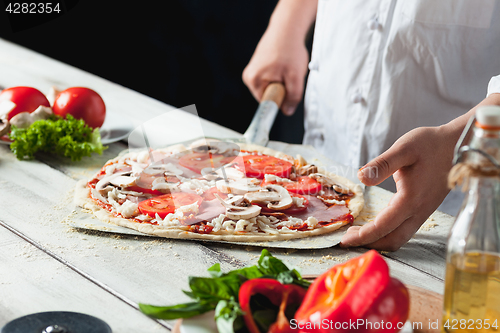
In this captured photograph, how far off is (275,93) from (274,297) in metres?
1.43

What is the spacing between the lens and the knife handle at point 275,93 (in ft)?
6.71

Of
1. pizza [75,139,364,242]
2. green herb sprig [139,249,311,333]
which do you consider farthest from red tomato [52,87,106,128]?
green herb sprig [139,249,311,333]

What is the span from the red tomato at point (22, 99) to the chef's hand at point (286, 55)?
90cm

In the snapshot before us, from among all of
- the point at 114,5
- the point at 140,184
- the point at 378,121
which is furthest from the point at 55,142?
the point at 114,5

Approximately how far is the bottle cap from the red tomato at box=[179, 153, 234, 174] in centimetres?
108

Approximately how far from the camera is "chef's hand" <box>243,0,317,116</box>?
2189 millimetres

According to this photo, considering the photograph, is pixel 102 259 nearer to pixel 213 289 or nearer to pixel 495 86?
pixel 213 289

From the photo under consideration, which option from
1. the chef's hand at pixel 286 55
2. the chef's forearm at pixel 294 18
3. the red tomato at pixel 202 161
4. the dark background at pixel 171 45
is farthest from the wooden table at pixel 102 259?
the dark background at pixel 171 45

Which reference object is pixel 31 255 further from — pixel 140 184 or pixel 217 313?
pixel 217 313

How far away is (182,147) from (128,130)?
347mm

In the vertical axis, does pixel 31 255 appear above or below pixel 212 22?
below

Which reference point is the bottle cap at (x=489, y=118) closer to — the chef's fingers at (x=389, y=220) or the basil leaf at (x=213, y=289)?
the basil leaf at (x=213, y=289)

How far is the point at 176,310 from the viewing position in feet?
2.40

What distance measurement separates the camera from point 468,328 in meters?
0.71
